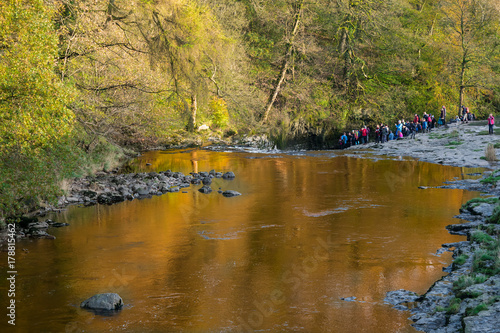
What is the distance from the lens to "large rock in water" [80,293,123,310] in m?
10.9

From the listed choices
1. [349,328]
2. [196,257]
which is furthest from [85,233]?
[349,328]

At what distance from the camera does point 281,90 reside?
5300cm

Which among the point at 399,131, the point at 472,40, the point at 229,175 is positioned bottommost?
the point at 229,175

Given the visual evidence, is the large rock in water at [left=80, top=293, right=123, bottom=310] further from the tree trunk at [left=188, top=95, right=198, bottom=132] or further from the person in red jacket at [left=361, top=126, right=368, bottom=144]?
the person in red jacket at [left=361, top=126, right=368, bottom=144]

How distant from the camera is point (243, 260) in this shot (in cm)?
1407

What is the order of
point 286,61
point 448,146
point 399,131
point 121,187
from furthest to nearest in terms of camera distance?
point 286,61 < point 399,131 < point 448,146 < point 121,187

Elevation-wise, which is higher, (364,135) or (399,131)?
(399,131)

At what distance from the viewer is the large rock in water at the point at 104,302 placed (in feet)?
35.8

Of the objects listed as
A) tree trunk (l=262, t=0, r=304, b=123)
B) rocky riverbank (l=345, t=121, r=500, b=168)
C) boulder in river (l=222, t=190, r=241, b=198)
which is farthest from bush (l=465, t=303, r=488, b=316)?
tree trunk (l=262, t=0, r=304, b=123)

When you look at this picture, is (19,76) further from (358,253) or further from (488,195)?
(488,195)

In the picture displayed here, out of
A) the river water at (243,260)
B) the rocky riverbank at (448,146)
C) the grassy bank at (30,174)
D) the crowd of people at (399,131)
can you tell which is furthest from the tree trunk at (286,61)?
the grassy bank at (30,174)

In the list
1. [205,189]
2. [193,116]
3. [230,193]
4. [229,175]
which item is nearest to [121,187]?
[205,189]

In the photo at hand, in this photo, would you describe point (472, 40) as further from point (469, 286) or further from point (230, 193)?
point (469, 286)

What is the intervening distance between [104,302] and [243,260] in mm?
4434
